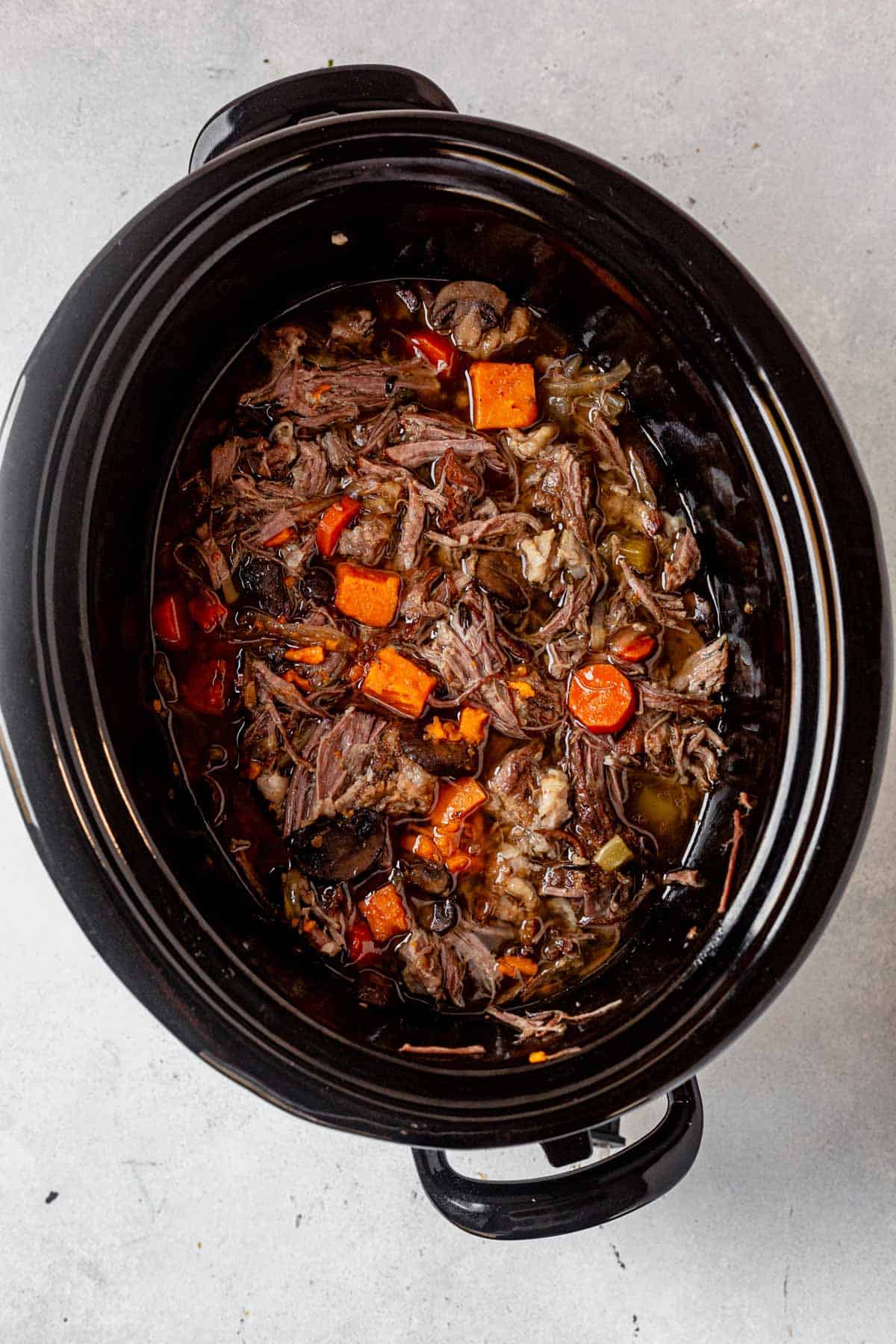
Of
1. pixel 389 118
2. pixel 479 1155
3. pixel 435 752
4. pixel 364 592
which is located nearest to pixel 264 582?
pixel 364 592

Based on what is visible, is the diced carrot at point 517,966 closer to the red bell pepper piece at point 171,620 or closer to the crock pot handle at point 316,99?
the red bell pepper piece at point 171,620

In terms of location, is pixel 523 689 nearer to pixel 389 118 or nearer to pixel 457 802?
pixel 457 802

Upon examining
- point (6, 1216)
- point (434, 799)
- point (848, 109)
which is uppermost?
point (848, 109)

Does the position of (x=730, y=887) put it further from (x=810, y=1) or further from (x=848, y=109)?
(x=810, y=1)

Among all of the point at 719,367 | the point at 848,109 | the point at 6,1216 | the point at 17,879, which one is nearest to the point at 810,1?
the point at 848,109

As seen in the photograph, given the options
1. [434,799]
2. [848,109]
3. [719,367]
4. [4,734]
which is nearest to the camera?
[4,734]

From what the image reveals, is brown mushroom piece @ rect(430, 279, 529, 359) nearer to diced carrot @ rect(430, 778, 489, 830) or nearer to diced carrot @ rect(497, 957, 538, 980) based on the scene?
diced carrot @ rect(430, 778, 489, 830)

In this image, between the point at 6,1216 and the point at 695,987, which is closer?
the point at 695,987
